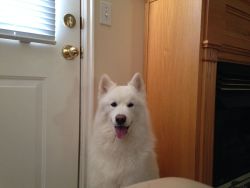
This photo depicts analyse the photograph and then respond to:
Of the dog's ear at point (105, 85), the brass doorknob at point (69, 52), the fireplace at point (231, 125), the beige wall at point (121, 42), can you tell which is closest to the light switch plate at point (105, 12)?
the beige wall at point (121, 42)

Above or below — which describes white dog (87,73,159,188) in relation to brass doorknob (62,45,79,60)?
below

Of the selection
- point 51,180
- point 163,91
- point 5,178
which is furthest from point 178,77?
point 5,178

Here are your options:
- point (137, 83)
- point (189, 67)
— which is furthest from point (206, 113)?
point (137, 83)

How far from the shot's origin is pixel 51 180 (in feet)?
5.09

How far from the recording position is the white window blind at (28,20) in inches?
49.9

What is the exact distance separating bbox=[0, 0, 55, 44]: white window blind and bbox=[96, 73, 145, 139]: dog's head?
0.45 metres

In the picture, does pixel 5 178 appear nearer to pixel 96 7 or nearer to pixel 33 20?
pixel 33 20

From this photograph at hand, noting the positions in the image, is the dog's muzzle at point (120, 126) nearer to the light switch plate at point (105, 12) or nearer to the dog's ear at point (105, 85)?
the dog's ear at point (105, 85)

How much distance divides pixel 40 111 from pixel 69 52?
420 mm

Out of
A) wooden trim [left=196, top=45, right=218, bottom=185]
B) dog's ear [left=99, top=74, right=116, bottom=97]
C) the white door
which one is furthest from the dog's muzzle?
wooden trim [left=196, top=45, right=218, bottom=185]

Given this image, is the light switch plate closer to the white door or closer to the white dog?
the white door

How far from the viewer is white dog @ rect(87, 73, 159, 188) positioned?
140 centimetres

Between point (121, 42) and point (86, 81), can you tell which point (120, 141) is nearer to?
point (86, 81)

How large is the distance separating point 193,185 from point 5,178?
42.6 inches
